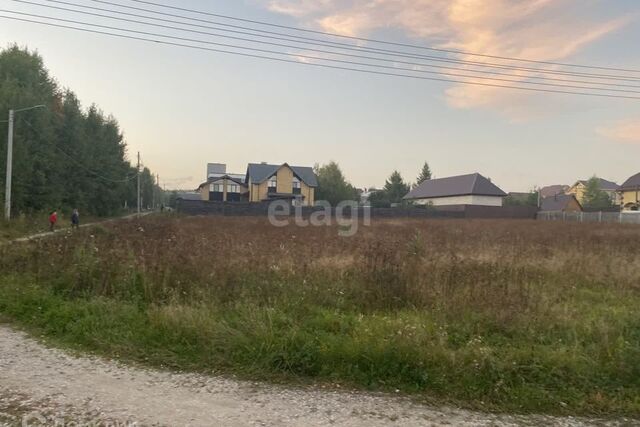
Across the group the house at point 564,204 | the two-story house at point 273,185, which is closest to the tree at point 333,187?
the two-story house at point 273,185

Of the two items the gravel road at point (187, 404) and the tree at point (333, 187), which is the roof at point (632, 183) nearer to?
the tree at point (333, 187)

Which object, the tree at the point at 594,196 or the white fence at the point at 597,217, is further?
the tree at the point at 594,196

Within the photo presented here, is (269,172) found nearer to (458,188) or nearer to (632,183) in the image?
(458,188)

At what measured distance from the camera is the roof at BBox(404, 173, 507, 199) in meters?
64.3

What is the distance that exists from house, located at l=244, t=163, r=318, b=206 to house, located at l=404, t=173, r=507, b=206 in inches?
847

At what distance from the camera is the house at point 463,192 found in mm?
64125

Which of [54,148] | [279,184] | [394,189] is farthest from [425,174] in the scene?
[54,148]

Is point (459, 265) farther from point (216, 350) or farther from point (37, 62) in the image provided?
point (37, 62)

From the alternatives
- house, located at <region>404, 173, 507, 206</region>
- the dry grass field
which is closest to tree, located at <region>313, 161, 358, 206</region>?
house, located at <region>404, 173, 507, 206</region>

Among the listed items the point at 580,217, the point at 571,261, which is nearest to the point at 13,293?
the point at 571,261

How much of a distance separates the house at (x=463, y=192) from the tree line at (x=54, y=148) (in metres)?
48.1

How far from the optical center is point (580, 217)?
46281mm

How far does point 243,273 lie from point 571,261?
26.0ft

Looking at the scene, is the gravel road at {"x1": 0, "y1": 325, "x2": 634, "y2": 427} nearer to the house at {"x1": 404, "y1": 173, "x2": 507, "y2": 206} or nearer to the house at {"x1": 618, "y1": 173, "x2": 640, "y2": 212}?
the house at {"x1": 404, "y1": 173, "x2": 507, "y2": 206}
